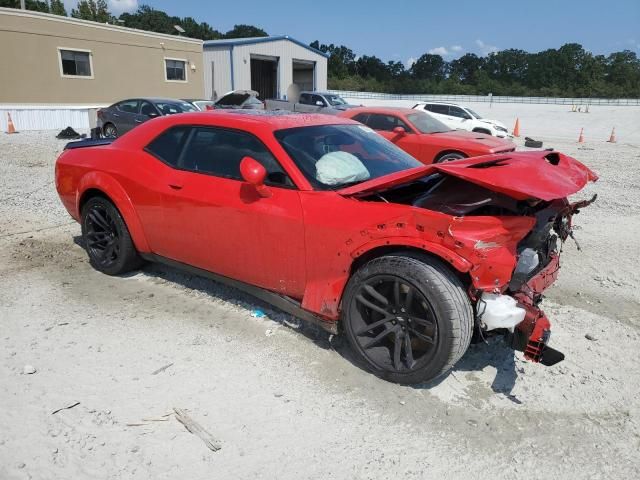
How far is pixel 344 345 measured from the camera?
347cm

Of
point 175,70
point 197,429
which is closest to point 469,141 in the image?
point 197,429

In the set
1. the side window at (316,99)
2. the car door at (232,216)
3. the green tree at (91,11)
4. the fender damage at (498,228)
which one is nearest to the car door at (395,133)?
the car door at (232,216)

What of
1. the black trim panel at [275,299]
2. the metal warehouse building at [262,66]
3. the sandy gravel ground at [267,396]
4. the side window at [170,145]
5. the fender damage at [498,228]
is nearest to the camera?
the sandy gravel ground at [267,396]

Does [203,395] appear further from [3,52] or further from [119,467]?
[3,52]

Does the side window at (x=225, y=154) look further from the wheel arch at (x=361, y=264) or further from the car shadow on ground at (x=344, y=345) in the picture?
the car shadow on ground at (x=344, y=345)

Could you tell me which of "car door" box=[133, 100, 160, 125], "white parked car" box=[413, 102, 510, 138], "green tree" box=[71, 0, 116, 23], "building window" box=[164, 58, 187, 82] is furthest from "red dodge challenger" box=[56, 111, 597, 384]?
"green tree" box=[71, 0, 116, 23]

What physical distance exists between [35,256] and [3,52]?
19.3m

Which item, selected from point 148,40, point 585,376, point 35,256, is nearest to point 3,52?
point 148,40

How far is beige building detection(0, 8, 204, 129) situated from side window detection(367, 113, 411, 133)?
14831 mm

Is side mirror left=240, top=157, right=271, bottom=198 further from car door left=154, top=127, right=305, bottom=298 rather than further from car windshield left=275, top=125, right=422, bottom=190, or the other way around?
car windshield left=275, top=125, right=422, bottom=190

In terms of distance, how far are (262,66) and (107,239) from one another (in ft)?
112

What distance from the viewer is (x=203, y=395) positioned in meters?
2.89

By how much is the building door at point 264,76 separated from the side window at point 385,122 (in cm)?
2636

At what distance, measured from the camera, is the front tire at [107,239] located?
434 centimetres
